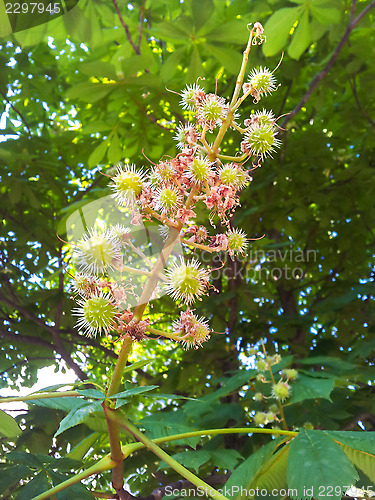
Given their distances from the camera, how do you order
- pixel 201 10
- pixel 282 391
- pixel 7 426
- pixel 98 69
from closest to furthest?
pixel 7 426 < pixel 282 391 < pixel 98 69 < pixel 201 10

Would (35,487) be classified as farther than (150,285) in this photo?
Yes

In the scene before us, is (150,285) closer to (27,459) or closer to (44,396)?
(44,396)

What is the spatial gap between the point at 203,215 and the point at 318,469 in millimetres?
1715

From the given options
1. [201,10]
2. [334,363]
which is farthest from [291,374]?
[201,10]

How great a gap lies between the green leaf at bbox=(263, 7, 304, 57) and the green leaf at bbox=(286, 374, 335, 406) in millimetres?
1805

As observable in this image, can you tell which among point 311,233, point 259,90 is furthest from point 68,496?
point 311,233

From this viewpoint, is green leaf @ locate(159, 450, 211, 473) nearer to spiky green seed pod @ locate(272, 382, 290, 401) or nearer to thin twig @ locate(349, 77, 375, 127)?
spiky green seed pod @ locate(272, 382, 290, 401)

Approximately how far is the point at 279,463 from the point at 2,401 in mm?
733

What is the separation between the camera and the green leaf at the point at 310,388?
182cm

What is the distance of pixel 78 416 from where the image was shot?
3.12 feet

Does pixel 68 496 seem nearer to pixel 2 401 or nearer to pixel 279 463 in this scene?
pixel 2 401

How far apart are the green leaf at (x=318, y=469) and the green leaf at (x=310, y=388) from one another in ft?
2.29

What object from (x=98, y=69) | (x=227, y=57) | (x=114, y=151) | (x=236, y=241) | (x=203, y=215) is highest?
(x=227, y=57)

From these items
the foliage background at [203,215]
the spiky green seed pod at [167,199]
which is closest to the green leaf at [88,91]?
the foliage background at [203,215]
